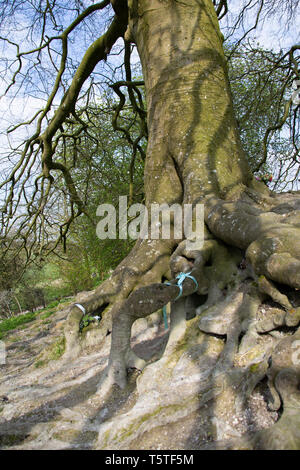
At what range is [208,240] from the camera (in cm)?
338

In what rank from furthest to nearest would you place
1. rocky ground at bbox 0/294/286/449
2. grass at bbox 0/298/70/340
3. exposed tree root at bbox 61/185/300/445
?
grass at bbox 0/298/70/340 → exposed tree root at bbox 61/185/300/445 → rocky ground at bbox 0/294/286/449

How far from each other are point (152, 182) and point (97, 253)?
6.74 meters

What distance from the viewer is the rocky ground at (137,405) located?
197 cm

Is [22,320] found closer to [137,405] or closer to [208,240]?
[208,240]

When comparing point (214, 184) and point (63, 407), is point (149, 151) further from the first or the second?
point (63, 407)

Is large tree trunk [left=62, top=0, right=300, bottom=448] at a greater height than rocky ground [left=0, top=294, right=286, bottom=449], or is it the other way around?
Result: large tree trunk [left=62, top=0, right=300, bottom=448]

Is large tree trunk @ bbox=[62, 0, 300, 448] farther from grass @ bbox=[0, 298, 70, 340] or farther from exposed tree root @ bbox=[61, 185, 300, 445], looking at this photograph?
grass @ bbox=[0, 298, 70, 340]

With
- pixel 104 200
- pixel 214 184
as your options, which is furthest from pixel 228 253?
pixel 104 200

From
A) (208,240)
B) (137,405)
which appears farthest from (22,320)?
(137,405)

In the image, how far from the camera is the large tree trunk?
227cm

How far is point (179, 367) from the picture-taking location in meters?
2.65

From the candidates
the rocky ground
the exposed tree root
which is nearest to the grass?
the rocky ground

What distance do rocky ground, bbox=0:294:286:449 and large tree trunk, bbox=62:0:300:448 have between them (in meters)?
0.08

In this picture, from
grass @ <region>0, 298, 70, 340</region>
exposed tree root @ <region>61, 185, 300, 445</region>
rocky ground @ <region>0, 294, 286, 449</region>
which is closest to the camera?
rocky ground @ <region>0, 294, 286, 449</region>
